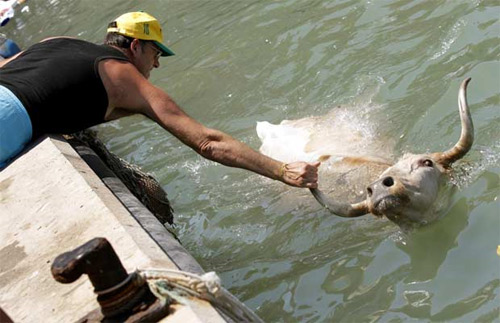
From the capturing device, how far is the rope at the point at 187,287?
3104mm

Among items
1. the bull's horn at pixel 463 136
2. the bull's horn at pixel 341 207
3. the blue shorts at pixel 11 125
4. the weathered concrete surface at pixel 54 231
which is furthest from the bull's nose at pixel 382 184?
the blue shorts at pixel 11 125

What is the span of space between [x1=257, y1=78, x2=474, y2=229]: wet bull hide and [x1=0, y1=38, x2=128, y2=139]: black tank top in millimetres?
1625

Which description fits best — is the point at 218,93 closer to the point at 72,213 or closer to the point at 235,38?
the point at 235,38

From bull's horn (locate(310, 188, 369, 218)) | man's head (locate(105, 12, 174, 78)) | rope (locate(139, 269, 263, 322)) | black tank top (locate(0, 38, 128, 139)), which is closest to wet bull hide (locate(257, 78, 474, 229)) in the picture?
bull's horn (locate(310, 188, 369, 218))

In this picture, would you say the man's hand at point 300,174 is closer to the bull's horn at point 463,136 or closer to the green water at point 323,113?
the green water at point 323,113

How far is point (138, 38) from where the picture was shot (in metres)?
5.59

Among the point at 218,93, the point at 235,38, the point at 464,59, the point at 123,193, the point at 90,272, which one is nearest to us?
the point at 90,272

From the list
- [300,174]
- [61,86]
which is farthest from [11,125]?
[300,174]

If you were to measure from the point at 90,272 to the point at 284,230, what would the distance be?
3058 millimetres

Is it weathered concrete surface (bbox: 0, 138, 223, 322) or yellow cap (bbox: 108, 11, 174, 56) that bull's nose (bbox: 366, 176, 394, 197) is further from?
yellow cap (bbox: 108, 11, 174, 56)

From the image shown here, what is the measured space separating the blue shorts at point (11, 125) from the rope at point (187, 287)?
89.2 inches

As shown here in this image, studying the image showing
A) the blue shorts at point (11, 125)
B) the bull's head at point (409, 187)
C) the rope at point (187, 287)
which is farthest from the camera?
the blue shorts at point (11, 125)

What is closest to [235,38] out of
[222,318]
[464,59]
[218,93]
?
[218,93]

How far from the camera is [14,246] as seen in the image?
415 centimetres
